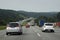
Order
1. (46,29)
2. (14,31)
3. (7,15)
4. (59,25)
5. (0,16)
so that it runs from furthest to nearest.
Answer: (7,15) → (0,16) → (59,25) → (46,29) → (14,31)

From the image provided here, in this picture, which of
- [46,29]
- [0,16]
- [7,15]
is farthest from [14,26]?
[7,15]

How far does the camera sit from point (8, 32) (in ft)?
91.5

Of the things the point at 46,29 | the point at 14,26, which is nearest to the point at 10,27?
the point at 14,26

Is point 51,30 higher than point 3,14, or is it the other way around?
point 51,30

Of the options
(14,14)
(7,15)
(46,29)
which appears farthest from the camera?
(14,14)

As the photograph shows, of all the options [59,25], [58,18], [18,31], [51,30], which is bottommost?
[58,18]

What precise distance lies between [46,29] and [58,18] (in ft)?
412

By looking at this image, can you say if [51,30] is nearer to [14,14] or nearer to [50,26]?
[50,26]

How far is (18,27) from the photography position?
27.6 metres

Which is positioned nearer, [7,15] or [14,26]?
[14,26]

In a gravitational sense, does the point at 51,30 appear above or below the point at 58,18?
above

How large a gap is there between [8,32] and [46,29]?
9830 mm

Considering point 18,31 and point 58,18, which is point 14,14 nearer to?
point 58,18

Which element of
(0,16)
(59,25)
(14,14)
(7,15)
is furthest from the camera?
(14,14)
